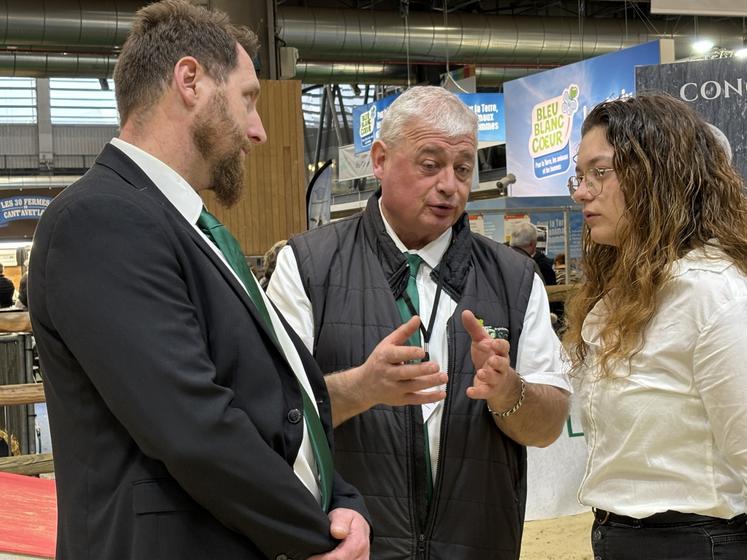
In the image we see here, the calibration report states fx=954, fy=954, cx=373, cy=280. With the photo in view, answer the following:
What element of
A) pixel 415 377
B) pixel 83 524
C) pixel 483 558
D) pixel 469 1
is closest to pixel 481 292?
pixel 415 377

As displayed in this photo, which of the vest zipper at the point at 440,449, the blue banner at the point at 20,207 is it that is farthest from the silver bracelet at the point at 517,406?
the blue banner at the point at 20,207

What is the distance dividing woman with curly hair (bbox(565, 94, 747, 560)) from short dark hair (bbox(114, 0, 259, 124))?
83 cm

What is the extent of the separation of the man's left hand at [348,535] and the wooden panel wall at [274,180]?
612cm

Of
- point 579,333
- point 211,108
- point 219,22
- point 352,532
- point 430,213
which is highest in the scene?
point 219,22

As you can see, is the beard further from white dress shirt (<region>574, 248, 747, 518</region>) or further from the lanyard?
white dress shirt (<region>574, 248, 747, 518</region>)

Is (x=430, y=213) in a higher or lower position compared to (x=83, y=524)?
higher

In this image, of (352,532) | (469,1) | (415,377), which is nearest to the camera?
(352,532)

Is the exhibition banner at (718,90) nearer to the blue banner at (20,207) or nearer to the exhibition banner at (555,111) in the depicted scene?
the exhibition banner at (555,111)

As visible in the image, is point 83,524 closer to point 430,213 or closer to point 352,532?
point 352,532

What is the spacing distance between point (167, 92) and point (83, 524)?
0.72 m

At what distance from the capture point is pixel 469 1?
12883mm

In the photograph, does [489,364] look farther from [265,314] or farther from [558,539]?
[558,539]

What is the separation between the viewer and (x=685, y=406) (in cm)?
183

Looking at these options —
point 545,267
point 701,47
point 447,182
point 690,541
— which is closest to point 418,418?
point 447,182
